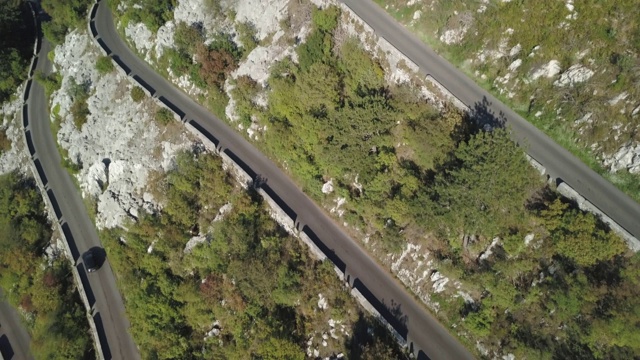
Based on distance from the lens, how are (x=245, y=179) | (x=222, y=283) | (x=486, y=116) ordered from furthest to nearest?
1. (x=245, y=179)
2. (x=222, y=283)
3. (x=486, y=116)

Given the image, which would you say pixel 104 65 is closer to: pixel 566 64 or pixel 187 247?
pixel 187 247

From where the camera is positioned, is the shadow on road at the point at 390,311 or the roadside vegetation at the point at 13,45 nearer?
the shadow on road at the point at 390,311

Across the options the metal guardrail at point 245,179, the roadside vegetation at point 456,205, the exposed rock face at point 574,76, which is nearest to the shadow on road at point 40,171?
the metal guardrail at point 245,179

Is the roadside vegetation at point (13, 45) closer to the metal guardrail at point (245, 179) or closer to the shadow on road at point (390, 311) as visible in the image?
the metal guardrail at point (245, 179)

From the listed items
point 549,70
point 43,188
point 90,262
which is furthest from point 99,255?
point 549,70

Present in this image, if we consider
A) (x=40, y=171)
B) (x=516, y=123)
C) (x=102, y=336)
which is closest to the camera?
(x=516, y=123)

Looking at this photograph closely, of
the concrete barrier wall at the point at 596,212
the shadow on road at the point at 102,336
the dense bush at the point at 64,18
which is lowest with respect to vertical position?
the concrete barrier wall at the point at 596,212

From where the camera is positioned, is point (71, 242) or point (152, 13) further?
point (152, 13)
